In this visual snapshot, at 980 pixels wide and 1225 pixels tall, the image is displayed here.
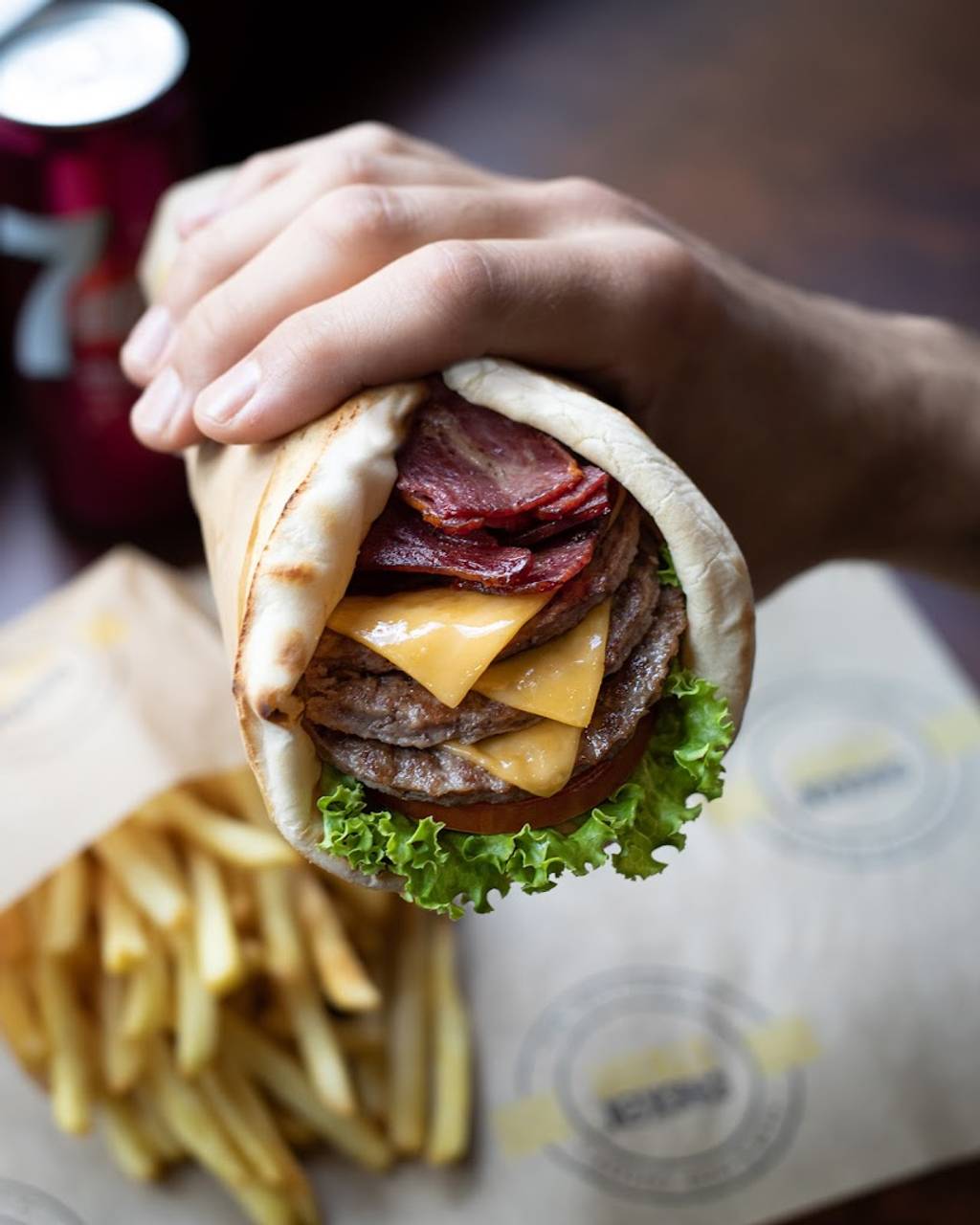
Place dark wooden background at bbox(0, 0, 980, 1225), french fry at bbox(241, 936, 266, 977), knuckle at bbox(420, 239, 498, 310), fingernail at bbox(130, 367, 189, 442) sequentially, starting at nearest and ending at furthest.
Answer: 1. knuckle at bbox(420, 239, 498, 310)
2. fingernail at bbox(130, 367, 189, 442)
3. french fry at bbox(241, 936, 266, 977)
4. dark wooden background at bbox(0, 0, 980, 1225)

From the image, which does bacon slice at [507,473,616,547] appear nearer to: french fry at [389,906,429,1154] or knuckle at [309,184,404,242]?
knuckle at [309,184,404,242]

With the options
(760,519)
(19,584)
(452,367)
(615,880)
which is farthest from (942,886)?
(19,584)

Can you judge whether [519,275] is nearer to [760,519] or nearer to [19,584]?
[760,519]

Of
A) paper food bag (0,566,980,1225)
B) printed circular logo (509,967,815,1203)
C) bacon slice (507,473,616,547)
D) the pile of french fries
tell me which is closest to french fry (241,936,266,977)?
the pile of french fries

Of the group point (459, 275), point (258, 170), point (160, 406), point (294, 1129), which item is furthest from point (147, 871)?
point (459, 275)

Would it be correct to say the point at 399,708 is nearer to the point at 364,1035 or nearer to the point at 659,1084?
the point at 364,1035

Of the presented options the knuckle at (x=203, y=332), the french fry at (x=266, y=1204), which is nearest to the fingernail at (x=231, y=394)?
the knuckle at (x=203, y=332)

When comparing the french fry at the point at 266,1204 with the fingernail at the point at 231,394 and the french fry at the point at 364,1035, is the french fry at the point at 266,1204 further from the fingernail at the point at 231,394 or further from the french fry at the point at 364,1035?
the fingernail at the point at 231,394
